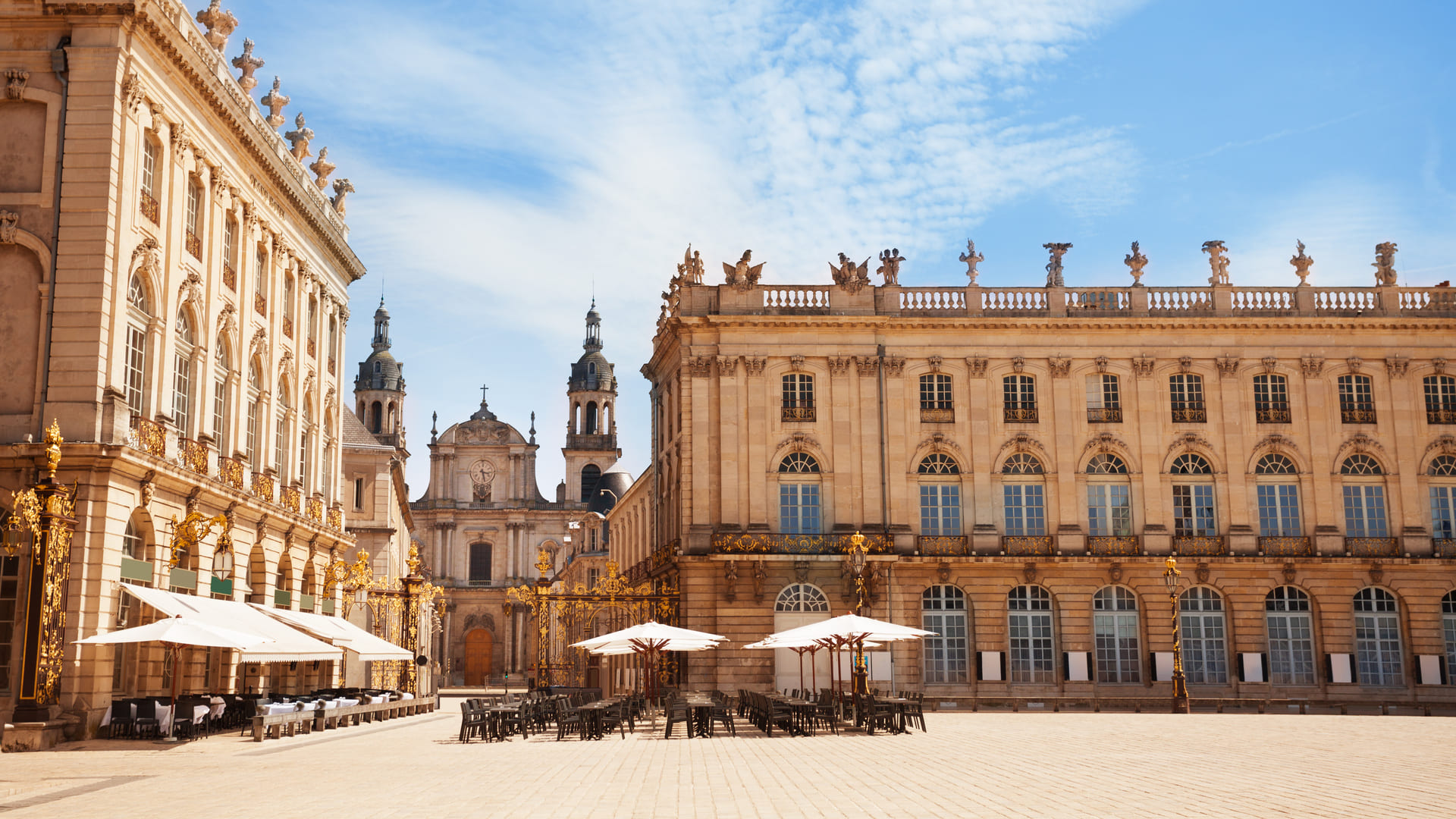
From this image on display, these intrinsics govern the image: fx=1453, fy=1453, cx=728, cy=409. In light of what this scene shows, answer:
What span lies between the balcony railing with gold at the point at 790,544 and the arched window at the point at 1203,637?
10.2 meters

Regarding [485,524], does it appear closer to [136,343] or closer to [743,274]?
[743,274]

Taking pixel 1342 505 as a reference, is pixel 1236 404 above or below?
above

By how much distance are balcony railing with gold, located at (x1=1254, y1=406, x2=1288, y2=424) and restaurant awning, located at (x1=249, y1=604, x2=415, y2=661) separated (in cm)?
2921

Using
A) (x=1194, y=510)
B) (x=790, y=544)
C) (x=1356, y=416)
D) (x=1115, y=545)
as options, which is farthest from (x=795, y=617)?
(x=1356, y=416)

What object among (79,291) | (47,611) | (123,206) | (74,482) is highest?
(123,206)

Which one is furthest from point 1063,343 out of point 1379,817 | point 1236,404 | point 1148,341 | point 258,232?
point 1379,817

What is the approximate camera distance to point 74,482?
2792cm

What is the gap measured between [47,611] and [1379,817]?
22.0 meters

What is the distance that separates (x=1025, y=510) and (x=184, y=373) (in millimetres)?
27464

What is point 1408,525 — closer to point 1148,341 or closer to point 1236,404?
point 1236,404

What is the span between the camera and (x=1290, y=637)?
47875 millimetres

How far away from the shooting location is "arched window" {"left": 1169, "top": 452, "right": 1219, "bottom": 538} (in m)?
48.9

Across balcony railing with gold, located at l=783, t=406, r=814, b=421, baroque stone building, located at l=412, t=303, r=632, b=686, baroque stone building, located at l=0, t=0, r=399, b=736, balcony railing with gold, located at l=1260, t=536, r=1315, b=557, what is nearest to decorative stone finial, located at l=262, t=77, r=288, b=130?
baroque stone building, located at l=0, t=0, r=399, b=736

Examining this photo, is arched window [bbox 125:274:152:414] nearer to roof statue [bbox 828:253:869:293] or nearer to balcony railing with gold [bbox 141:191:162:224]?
balcony railing with gold [bbox 141:191:162:224]
